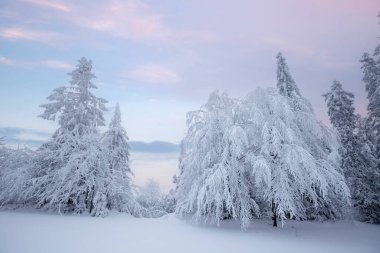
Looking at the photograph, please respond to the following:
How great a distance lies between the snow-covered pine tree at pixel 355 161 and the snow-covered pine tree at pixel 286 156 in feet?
25.5

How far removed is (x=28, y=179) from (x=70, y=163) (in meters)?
3.09

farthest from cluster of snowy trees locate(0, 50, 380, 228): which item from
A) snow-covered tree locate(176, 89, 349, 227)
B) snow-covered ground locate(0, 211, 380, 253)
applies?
snow-covered ground locate(0, 211, 380, 253)

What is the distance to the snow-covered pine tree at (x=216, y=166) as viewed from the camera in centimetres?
1152

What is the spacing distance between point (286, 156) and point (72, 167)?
43.9ft

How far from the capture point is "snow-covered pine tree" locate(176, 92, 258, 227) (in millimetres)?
11516

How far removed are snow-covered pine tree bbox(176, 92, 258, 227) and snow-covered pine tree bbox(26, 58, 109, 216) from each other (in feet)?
21.6

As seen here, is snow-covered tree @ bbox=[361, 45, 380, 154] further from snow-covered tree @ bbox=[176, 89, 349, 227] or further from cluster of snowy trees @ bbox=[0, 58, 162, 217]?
cluster of snowy trees @ bbox=[0, 58, 162, 217]

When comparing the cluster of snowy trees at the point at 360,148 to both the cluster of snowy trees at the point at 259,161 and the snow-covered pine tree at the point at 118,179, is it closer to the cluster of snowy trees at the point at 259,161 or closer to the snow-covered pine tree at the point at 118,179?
the cluster of snowy trees at the point at 259,161

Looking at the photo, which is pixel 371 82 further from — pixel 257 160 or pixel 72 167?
pixel 72 167

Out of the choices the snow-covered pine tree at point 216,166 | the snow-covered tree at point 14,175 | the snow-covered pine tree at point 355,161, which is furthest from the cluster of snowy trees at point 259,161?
the snow-covered tree at point 14,175

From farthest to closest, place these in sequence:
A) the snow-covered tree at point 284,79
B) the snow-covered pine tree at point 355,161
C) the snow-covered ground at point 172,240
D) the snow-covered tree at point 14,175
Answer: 1. the snow-covered tree at point 284,79
2. the snow-covered pine tree at point 355,161
3. the snow-covered tree at point 14,175
4. the snow-covered ground at point 172,240

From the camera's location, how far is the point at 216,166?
12.1m

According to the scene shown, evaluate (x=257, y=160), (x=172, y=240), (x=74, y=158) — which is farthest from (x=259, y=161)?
(x=74, y=158)

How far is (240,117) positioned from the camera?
45.8 ft
